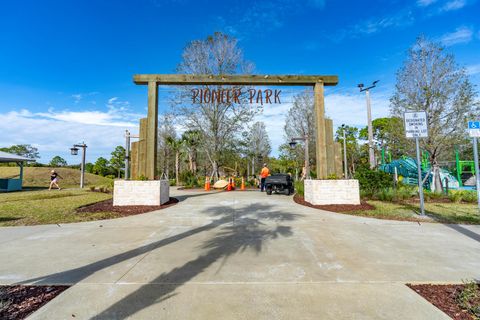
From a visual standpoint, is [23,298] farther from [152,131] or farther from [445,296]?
[152,131]

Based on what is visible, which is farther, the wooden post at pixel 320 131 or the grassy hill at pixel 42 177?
the grassy hill at pixel 42 177

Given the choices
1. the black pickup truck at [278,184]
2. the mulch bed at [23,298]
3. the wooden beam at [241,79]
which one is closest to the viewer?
the mulch bed at [23,298]

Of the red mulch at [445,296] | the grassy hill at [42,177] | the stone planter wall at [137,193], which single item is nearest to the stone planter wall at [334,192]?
the stone planter wall at [137,193]

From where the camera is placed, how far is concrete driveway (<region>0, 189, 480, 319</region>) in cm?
225

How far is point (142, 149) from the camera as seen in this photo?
949cm

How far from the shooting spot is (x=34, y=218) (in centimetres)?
674

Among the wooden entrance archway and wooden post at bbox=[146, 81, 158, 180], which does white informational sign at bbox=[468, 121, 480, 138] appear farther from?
wooden post at bbox=[146, 81, 158, 180]

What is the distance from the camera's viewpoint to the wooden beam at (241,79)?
973 centimetres

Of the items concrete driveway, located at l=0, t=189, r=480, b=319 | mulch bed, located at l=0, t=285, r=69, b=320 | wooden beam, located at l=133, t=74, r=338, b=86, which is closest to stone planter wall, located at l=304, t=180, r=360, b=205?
concrete driveway, located at l=0, t=189, r=480, b=319

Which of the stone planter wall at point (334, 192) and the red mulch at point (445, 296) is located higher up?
the stone planter wall at point (334, 192)

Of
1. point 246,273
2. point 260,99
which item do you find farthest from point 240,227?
point 260,99

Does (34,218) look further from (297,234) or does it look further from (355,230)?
(355,230)

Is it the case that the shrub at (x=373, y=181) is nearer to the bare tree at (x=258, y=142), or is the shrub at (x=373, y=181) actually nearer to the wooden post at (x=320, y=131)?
the wooden post at (x=320, y=131)

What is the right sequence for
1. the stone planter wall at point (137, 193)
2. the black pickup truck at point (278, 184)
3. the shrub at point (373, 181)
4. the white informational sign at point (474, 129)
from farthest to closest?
the black pickup truck at point (278, 184) → the shrub at point (373, 181) → the stone planter wall at point (137, 193) → the white informational sign at point (474, 129)
